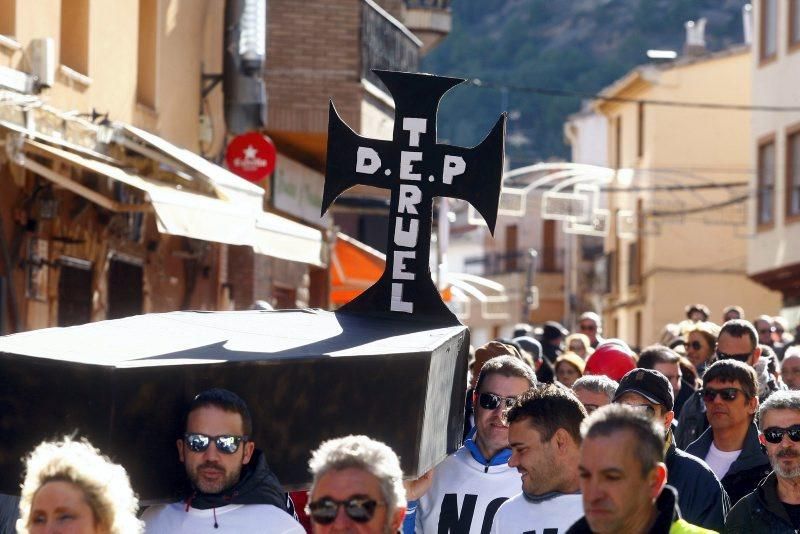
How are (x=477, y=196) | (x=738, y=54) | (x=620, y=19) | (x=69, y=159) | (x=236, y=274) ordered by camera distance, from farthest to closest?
1. (x=620, y=19)
2. (x=738, y=54)
3. (x=236, y=274)
4. (x=69, y=159)
5. (x=477, y=196)

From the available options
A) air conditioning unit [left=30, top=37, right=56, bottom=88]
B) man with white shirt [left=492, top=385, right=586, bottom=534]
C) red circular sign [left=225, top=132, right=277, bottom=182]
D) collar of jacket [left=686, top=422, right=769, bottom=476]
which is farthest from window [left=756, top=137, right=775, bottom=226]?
man with white shirt [left=492, top=385, right=586, bottom=534]

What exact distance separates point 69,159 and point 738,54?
1561 inches

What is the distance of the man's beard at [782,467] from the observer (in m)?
8.12

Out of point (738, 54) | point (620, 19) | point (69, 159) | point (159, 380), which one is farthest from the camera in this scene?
point (620, 19)

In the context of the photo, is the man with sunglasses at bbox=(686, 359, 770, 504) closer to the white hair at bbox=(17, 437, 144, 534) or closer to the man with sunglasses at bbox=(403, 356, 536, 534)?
the man with sunglasses at bbox=(403, 356, 536, 534)

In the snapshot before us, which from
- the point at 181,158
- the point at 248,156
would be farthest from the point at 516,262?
the point at 181,158

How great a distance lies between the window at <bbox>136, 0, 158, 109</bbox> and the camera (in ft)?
64.1

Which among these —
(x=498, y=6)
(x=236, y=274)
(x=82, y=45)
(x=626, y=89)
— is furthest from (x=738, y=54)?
(x=498, y=6)

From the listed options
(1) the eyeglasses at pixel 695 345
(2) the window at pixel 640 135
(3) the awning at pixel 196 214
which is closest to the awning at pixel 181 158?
(3) the awning at pixel 196 214

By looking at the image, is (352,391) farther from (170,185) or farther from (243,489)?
(170,185)

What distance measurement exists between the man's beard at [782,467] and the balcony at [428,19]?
26338 millimetres

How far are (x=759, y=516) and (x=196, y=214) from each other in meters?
8.03

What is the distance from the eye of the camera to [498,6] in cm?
11438

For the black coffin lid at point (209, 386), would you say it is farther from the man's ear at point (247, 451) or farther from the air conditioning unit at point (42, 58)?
the air conditioning unit at point (42, 58)
